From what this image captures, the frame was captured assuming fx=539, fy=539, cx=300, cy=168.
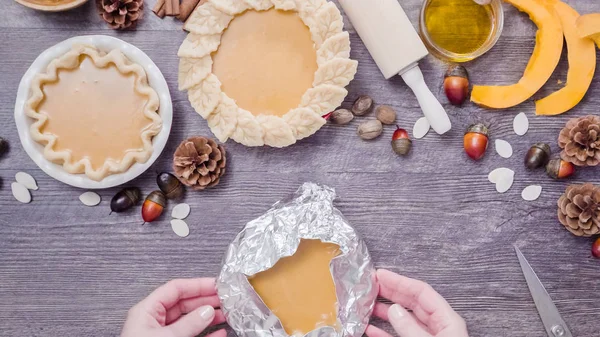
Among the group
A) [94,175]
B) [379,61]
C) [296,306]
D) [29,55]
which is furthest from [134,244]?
[379,61]

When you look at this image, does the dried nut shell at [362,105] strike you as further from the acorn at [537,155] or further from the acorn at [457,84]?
the acorn at [537,155]

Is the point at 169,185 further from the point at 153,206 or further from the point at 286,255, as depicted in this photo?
the point at 286,255

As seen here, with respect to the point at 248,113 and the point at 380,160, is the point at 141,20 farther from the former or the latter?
the point at 380,160

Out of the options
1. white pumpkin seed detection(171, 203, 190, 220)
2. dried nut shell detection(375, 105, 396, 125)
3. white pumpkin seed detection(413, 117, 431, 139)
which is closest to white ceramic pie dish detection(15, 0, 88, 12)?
white pumpkin seed detection(171, 203, 190, 220)

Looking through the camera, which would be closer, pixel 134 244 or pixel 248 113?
pixel 248 113

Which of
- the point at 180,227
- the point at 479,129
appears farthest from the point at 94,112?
the point at 479,129
